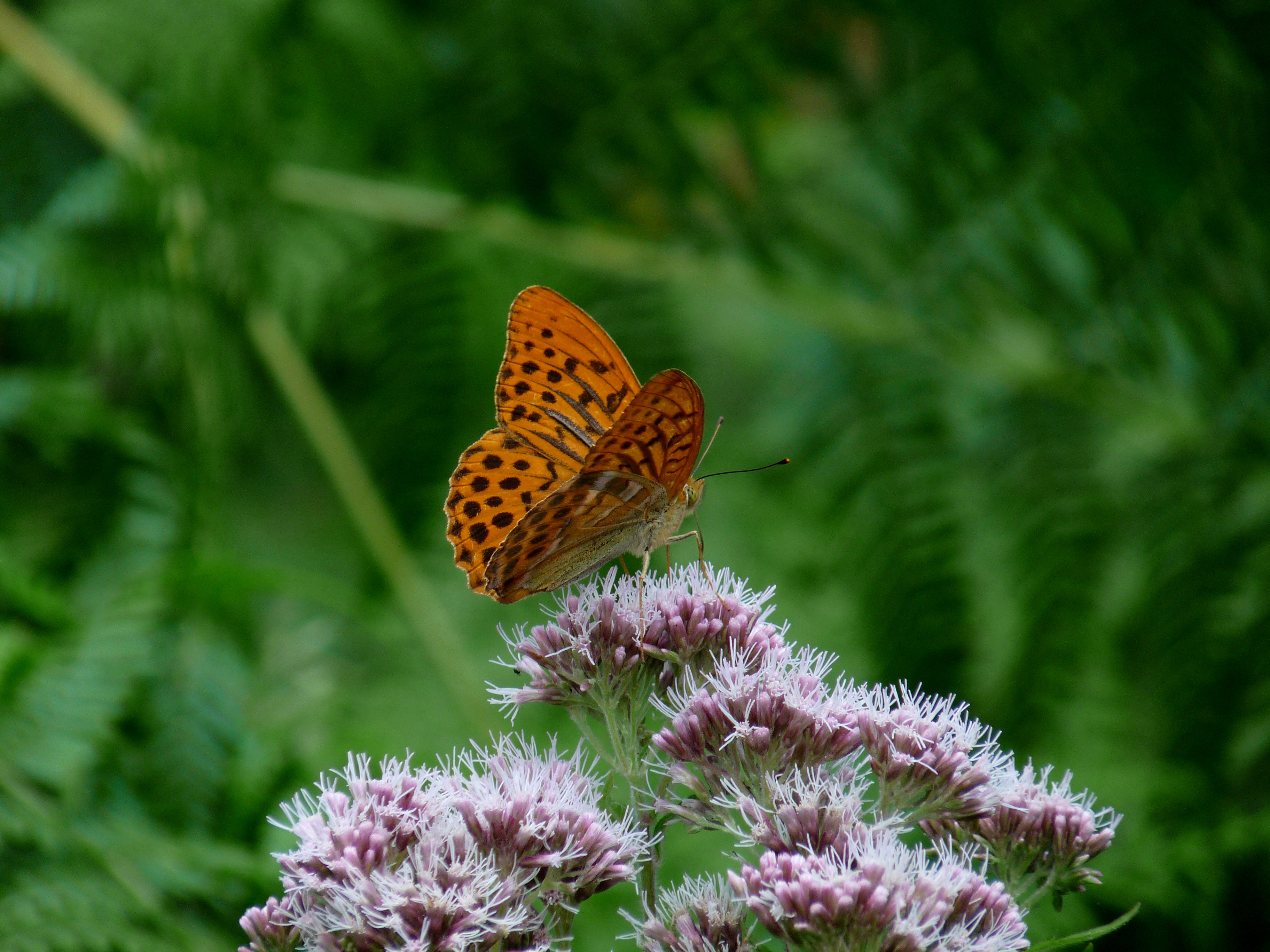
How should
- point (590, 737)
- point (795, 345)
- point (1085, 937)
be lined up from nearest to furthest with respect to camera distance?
point (1085, 937)
point (590, 737)
point (795, 345)

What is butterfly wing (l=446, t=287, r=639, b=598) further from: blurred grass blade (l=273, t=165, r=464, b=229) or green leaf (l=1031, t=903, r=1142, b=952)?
blurred grass blade (l=273, t=165, r=464, b=229)

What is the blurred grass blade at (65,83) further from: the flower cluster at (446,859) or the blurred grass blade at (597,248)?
the flower cluster at (446,859)

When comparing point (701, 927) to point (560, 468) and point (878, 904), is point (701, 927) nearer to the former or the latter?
point (878, 904)

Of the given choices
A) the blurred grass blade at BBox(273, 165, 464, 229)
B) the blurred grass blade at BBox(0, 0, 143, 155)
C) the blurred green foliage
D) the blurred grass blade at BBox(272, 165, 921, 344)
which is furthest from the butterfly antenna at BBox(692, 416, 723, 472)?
the blurred grass blade at BBox(0, 0, 143, 155)

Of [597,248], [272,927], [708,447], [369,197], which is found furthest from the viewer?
[369,197]

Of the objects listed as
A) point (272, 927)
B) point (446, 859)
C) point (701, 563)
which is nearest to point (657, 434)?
point (701, 563)

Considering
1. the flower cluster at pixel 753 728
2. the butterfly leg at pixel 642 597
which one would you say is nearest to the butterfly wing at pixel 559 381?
the butterfly leg at pixel 642 597
